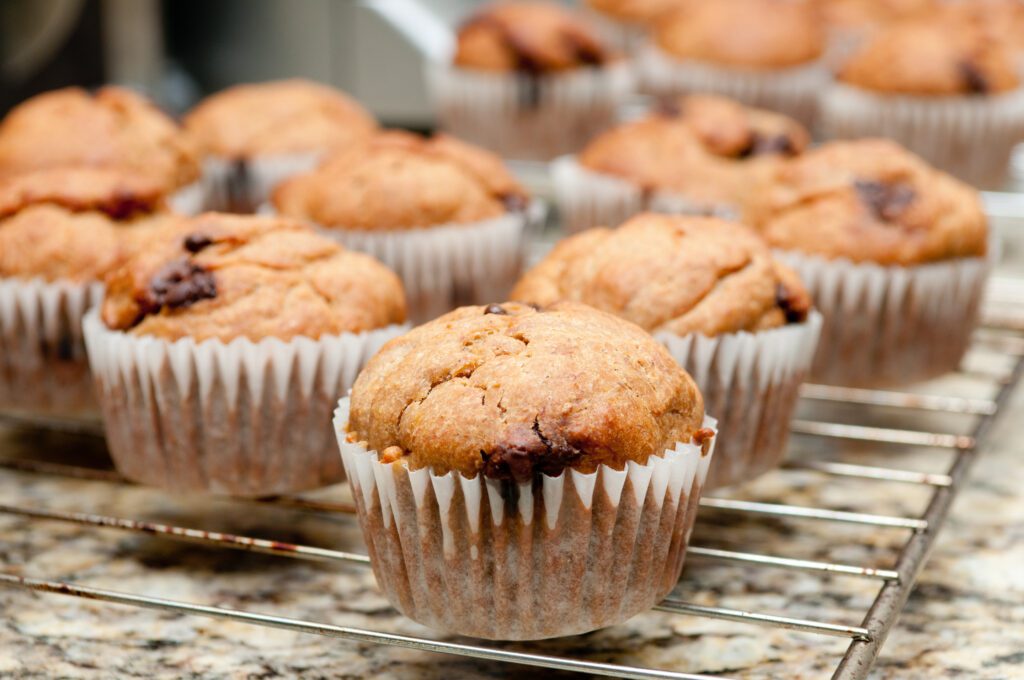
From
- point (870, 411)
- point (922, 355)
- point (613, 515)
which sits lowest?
point (870, 411)

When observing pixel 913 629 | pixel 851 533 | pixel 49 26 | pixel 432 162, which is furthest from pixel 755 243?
pixel 49 26

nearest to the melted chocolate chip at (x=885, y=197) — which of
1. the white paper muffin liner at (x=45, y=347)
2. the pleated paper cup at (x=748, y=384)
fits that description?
the pleated paper cup at (x=748, y=384)

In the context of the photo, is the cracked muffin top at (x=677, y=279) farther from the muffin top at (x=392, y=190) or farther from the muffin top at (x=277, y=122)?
the muffin top at (x=277, y=122)

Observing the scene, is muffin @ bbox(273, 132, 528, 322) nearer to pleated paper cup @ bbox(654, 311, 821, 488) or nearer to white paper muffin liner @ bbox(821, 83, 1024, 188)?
pleated paper cup @ bbox(654, 311, 821, 488)

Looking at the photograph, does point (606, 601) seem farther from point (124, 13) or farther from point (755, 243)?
point (124, 13)

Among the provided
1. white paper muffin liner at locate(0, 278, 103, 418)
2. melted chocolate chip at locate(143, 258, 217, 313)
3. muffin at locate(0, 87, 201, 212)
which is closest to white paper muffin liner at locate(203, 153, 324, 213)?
muffin at locate(0, 87, 201, 212)
